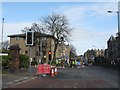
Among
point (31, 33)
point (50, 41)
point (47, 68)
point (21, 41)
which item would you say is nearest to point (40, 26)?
point (50, 41)

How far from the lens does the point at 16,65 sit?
39625 mm


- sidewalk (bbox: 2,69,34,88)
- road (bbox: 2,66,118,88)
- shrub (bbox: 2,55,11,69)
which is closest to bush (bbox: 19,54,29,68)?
sidewalk (bbox: 2,69,34,88)

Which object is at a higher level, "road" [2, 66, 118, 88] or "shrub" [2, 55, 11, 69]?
"shrub" [2, 55, 11, 69]

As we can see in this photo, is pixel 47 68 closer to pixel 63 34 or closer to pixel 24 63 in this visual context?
pixel 24 63

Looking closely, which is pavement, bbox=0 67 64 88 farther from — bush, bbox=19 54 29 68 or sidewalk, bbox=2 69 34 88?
bush, bbox=19 54 29 68

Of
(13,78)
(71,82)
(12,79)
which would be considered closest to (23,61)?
(13,78)

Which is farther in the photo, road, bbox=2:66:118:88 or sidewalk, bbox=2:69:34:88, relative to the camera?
sidewalk, bbox=2:69:34:88

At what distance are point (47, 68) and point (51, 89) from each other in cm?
1824

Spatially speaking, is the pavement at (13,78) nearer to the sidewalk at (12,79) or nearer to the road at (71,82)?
the sidewalk at (12,79)

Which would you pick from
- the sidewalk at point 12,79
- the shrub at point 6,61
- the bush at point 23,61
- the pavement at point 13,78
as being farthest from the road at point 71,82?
the bush at point 23,61

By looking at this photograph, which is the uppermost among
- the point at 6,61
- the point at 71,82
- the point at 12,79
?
the point at 6,61

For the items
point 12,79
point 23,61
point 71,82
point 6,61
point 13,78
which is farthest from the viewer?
point 23,61

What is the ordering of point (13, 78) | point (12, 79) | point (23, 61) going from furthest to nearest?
point (23, 61)
point (13, 78)
point (12, 79)

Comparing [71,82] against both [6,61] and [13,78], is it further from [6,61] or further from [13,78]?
[6,61]
